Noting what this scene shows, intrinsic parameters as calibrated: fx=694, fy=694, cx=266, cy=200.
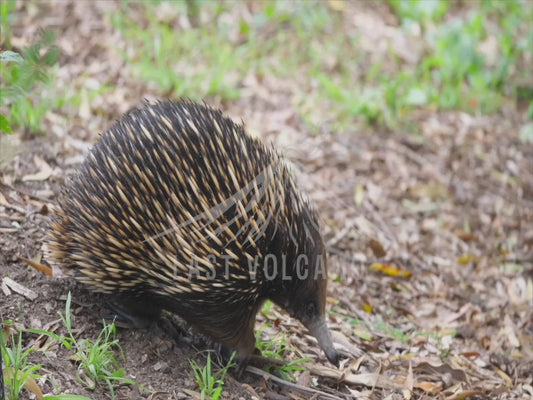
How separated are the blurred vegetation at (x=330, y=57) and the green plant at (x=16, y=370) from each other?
3373mm

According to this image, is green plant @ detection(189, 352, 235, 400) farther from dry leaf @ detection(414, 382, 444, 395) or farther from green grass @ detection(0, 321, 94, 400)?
dry leaf @ detection(414, 382, 444, 395)

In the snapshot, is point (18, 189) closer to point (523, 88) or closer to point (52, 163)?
point (52, 163)

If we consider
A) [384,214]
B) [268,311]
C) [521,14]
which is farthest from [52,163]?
[521,14]

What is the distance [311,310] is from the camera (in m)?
3.88

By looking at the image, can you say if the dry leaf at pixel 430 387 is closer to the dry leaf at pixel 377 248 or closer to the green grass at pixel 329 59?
the dry leaf at pixel 377 248

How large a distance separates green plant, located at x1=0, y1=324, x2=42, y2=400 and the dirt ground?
139 mm

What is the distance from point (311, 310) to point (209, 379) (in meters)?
0.68

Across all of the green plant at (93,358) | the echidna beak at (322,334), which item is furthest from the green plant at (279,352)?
the green plant at (93,358)

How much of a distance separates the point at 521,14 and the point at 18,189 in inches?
286

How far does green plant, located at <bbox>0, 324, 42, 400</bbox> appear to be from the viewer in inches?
120

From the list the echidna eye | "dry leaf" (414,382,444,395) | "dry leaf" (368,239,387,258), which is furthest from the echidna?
"dry leaf" (368,239,387,258)

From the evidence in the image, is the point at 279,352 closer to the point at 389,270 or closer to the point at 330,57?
the point at 389,270

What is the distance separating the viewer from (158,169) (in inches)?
137

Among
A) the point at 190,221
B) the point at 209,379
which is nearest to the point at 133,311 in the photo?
the point at 209,379
